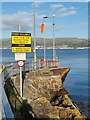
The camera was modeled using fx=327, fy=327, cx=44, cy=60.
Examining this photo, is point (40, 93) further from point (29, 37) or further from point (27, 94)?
point (29, 37)

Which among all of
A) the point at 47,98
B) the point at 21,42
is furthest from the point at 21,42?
the point at 47,98

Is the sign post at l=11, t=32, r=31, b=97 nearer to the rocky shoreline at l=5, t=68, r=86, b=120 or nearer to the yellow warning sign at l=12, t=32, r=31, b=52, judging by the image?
the yellow warning sign at l=12, t=32, r=31, b=52

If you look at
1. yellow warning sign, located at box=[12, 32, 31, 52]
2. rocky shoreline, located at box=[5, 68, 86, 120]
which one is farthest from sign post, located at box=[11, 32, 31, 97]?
rocky shoreline, located at box=[5, 68, 86, 120]

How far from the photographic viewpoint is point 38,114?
55.0 ft

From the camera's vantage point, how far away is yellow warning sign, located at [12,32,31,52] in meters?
17.9

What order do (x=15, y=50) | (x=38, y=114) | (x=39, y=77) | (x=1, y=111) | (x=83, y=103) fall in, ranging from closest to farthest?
(x=1, y=111) < (x=38, y=114) < (x=15, y=50) < (x=39, y=77) < (x=83, y=103)

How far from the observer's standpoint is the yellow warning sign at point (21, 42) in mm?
17858

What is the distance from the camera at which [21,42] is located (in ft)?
59.3

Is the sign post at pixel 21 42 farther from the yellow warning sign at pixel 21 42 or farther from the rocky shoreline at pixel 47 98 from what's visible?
the rocky shoreline at pixel 47 98

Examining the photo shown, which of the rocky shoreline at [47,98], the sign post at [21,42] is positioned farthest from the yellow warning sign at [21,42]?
the rocky shoreline at [47,98]

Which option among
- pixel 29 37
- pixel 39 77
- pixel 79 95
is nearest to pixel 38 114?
pixel 29 37

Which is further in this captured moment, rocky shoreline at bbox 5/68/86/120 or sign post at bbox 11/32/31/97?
sign post at bbox 11/32/31/97

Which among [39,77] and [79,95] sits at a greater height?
[39,77]

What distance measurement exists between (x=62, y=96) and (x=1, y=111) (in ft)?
50.6
